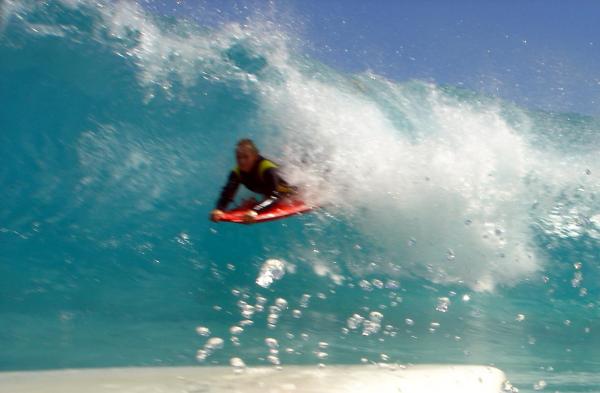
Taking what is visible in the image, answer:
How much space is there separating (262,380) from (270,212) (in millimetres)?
2009

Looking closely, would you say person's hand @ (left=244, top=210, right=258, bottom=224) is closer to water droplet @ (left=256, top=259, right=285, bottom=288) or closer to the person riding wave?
the person riding wave

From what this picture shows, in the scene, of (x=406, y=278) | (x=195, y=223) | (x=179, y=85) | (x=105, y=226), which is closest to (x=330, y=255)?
(x=406, y=278)

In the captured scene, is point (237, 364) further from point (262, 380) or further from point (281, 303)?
point (281, 303)

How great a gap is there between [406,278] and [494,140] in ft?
13.1

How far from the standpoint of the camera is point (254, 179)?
5660mm

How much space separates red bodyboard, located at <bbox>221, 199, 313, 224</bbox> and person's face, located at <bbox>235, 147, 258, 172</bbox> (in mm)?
348

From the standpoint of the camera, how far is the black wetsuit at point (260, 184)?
558 centimetres

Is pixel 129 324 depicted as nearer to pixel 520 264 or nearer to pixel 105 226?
pixel 105 226

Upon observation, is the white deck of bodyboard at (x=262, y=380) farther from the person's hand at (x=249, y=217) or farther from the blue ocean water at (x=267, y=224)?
the person's hand at (x=249, y=217)

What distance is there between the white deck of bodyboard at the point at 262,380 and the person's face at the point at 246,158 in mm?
1838

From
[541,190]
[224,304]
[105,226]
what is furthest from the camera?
[541,190]

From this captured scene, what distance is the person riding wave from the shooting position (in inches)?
219

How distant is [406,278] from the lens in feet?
23.5

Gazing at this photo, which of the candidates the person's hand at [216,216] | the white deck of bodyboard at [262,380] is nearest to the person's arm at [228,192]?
the person's hand at [216,216]
